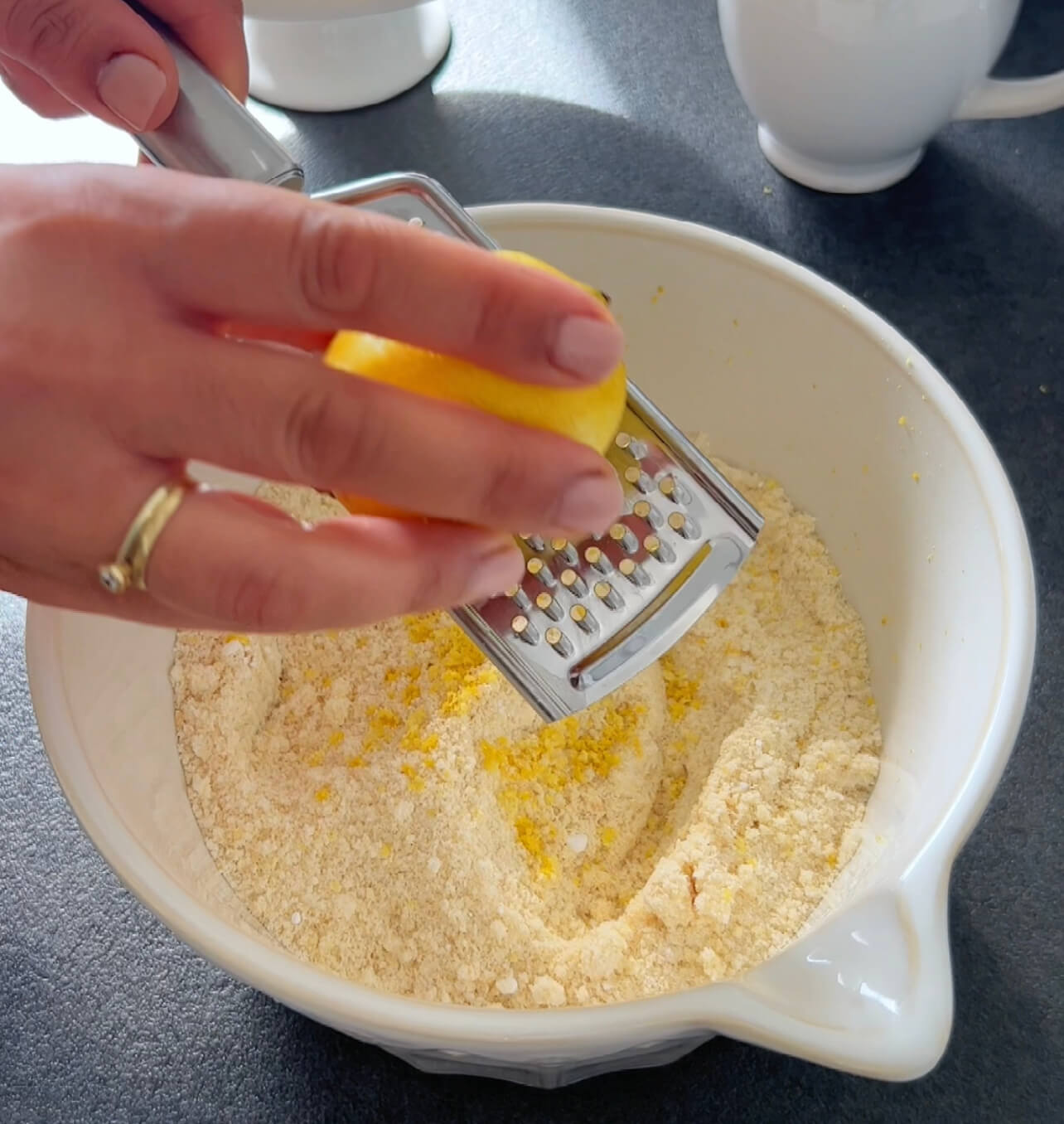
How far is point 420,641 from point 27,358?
1.40ft

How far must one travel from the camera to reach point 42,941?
754mm

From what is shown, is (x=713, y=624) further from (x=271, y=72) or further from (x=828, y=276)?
(x=271, y=72)

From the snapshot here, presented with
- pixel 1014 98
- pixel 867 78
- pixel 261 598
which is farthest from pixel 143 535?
pixel 1014 98

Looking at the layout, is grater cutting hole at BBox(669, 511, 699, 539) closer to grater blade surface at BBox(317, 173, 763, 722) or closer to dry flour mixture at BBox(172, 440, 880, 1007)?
grater blade surface at BBox(317, 173, 763, 722)

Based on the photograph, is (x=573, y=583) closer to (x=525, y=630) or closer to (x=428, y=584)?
(x=525, y=630)

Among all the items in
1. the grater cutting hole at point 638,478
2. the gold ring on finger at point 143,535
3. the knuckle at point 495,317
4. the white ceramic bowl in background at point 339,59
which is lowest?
the grater cutting hole at point 638,478

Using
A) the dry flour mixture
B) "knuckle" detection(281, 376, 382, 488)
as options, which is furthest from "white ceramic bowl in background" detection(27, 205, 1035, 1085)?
"knuckle" detection(281, 376, 382, 488)

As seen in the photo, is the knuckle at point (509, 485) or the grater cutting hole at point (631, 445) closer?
the knuckle at point (509, 485)

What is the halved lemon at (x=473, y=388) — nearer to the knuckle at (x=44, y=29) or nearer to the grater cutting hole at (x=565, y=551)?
the grater cutting hole at (x=565, y=551)

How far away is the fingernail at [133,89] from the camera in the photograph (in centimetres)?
59

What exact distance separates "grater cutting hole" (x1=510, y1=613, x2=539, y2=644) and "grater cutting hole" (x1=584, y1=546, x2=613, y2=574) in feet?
0.18

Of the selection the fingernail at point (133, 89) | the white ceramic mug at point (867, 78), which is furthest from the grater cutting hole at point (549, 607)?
the white ceramic mug at point (867, 78)

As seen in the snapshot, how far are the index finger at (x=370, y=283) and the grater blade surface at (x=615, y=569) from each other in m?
0.23

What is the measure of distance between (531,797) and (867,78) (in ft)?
2.15
